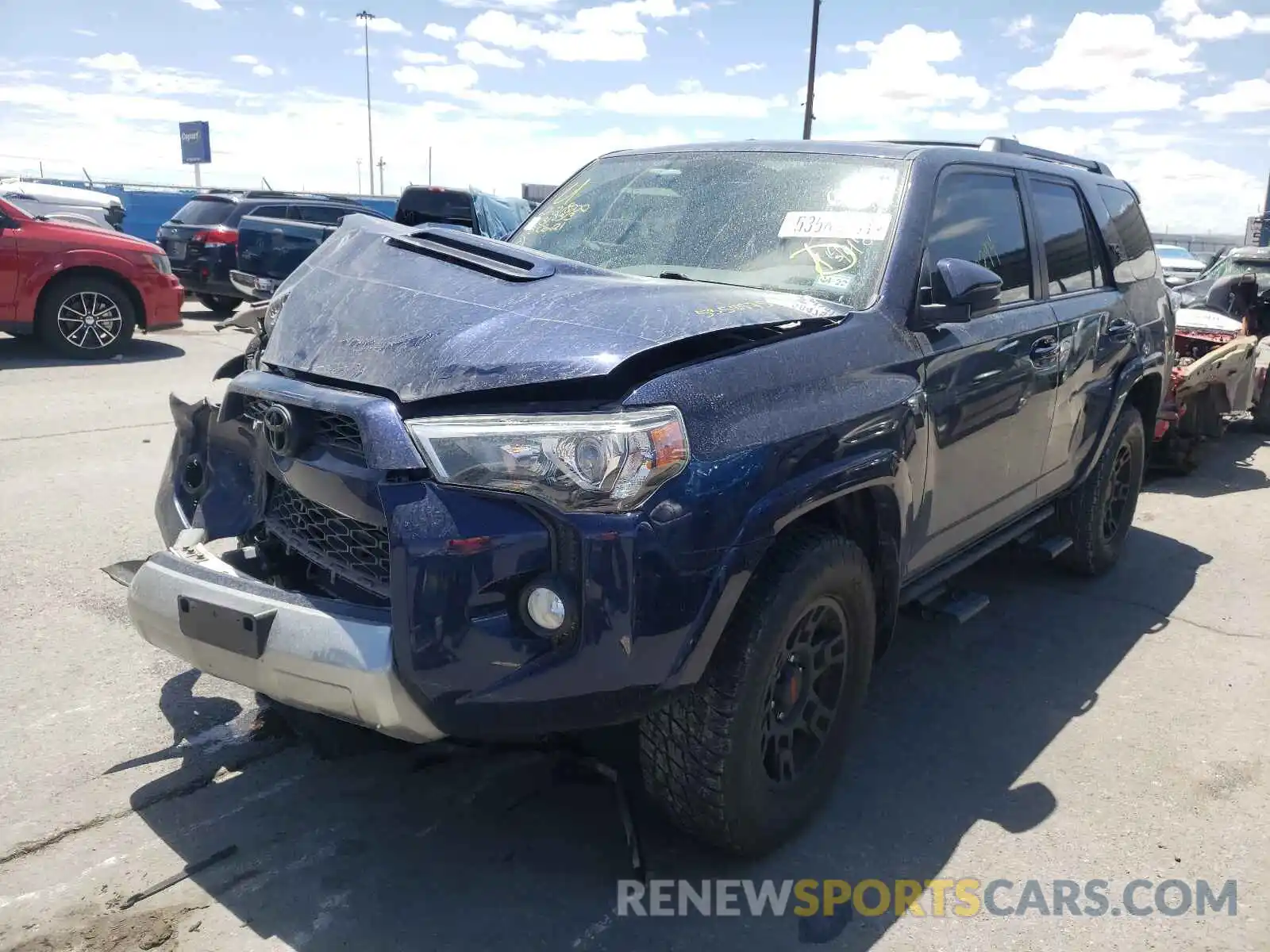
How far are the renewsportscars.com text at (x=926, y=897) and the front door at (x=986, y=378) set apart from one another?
103 centimetres

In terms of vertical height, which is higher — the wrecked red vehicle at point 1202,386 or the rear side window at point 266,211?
the rear side window at point 266,211

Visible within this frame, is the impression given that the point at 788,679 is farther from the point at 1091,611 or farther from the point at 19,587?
the point at 19,587

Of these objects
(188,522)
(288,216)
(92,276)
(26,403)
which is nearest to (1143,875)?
(188,522)

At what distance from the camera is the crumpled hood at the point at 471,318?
7.97ft

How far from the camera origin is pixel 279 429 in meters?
2.58

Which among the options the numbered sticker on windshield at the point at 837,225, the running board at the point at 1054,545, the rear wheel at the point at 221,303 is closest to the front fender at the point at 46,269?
the rear wheel at the point at 221,303

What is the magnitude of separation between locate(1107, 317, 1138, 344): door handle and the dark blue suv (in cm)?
1164

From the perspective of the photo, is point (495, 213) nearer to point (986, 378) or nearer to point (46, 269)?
point (46, 269)

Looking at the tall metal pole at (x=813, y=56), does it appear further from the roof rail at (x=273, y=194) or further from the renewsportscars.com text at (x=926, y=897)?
the renewsportscars.com text at (x=926, y=897)

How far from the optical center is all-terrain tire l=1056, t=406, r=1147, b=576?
16.6ft

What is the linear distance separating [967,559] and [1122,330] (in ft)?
5.64

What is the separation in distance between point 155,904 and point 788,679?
5.55 feet

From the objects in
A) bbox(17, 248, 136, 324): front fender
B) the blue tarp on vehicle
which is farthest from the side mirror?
the blue tarp on vehicle

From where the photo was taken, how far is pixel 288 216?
15.7m
